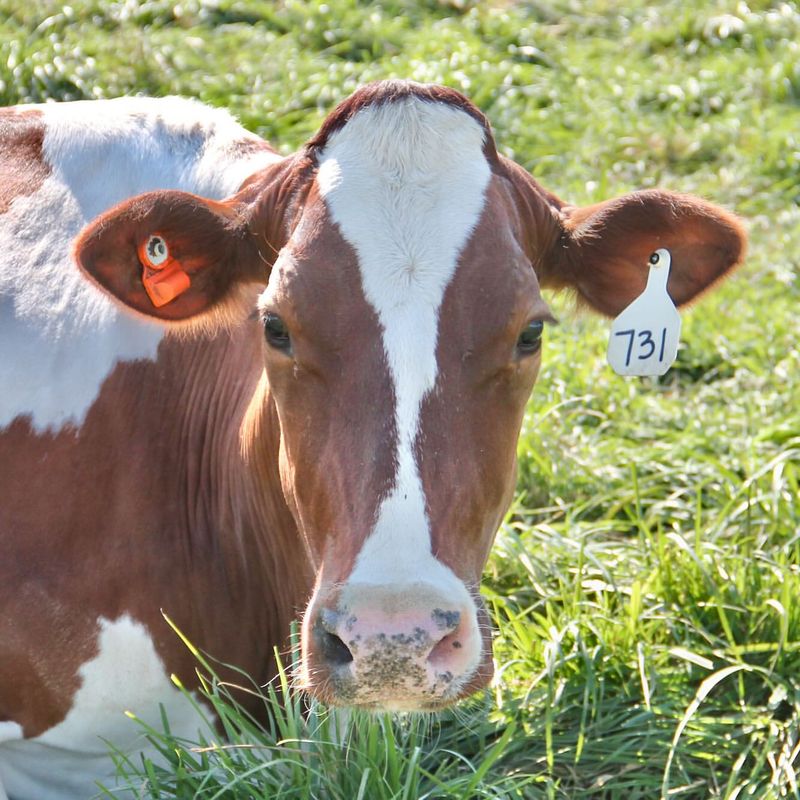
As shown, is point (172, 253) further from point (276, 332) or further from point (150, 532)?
point (150, 532)

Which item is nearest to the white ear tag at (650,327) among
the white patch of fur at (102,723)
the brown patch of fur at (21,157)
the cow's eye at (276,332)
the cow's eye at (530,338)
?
the cow's eye at (530,338)

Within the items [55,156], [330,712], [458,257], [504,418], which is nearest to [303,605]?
[330,712]

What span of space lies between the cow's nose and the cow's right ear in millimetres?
1085

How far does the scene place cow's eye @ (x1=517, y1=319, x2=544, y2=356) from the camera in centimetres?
333

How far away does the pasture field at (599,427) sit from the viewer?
407 cm

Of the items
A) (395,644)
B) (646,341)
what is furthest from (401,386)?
(646,341)

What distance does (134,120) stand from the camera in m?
4.30

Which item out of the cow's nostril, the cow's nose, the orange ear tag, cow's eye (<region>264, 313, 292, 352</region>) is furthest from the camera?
the orange ear tag

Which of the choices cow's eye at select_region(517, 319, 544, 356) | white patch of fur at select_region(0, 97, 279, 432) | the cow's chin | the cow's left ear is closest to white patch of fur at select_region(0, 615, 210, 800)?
white patch of fur at select_region(0, 97, 279, 432)

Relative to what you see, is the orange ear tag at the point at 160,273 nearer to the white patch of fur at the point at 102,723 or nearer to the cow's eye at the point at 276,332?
the cow's eye at the point at 276,332

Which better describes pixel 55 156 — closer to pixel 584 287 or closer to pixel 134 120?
pixel 134 120

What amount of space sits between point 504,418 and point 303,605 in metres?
0.87

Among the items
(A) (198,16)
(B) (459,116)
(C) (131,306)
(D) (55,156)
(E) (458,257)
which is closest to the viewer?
(E) (458,257)

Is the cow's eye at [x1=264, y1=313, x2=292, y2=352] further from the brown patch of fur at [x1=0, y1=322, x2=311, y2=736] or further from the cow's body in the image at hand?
the cow's body
